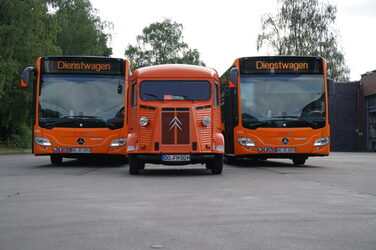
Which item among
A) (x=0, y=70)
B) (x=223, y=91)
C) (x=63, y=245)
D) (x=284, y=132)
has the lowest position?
(x=63, y=245)

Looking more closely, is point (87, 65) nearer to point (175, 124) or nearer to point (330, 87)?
point (175, 124)

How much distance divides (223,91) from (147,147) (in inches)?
286

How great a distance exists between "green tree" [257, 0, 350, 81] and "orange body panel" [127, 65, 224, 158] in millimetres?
45229

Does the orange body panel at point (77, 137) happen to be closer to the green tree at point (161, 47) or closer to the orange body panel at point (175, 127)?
the orange body panel at point (175, 127)

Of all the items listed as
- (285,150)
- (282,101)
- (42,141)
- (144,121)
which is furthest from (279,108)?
(42,141)

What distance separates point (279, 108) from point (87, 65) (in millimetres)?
6069

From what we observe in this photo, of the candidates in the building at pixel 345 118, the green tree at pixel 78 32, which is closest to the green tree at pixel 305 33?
the building at pixel 345 118

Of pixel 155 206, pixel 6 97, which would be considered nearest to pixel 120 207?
pixel 155 206

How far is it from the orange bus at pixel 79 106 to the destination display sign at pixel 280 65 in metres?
3.79

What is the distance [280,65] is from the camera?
62.7ft

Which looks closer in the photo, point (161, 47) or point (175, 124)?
point (175, 124)

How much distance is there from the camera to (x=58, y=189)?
10969 mm

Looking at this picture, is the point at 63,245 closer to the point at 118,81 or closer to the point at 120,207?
the point at 120,207

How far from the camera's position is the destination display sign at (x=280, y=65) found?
18984 mm
